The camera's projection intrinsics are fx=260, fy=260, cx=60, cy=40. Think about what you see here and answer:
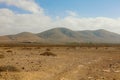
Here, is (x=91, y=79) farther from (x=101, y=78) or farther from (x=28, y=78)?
(x=28, y=78)

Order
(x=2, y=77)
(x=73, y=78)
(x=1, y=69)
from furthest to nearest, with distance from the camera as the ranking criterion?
(x=1, y=69)
(x=73, y=78)
(x=2, y=77)

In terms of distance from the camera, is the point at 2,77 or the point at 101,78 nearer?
the point at 2,77

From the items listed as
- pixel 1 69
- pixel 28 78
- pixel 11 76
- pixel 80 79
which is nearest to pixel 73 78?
pixel 80 79

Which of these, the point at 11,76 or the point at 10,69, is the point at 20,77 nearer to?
the point at 11,76

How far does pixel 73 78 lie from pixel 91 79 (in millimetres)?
1300

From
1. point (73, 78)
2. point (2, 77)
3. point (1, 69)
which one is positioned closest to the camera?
point (2, 77)

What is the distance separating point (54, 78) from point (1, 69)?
480cm

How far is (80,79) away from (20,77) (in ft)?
13.7

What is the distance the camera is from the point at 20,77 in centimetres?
1788

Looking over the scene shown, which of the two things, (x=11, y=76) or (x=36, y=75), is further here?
(x=36, y=75)

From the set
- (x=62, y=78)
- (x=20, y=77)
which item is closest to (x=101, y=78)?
(x=62, y=78)

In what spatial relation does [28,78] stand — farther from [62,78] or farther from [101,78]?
[101,78]

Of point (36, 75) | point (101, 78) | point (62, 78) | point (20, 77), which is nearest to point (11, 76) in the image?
point (20, 77)

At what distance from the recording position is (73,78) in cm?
1864
